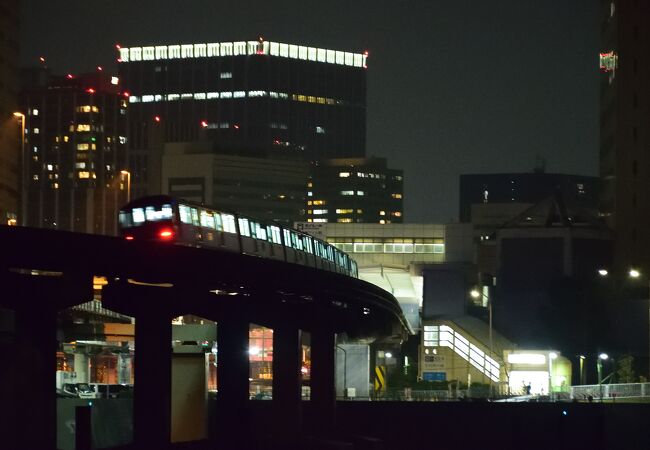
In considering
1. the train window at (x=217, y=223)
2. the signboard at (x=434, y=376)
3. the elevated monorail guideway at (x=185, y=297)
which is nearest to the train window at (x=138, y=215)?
the elevated monorail guideway at (x=185, y=297)

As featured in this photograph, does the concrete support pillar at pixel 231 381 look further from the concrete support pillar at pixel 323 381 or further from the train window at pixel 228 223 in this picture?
the concrete support pillar at pixel 323 381

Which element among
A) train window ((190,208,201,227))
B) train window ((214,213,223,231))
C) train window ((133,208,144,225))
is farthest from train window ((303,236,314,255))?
train window ((133,208,144,225))

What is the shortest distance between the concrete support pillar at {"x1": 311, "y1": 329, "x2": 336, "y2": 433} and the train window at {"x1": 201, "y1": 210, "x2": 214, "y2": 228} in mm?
9169

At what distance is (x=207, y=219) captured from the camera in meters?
60.9

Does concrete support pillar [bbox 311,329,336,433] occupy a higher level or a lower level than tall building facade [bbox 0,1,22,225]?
lower

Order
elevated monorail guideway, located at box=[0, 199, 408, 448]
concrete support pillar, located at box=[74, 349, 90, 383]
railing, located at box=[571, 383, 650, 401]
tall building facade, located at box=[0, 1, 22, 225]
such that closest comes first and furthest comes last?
elevated monorail guideway, located at box=[0, 199, 408, 448], railing, located at box=[571, 383, 650, 401], concrete support pillar, located at box=[74, 349, 90, 383], tall building facade, located at box=[0, 1, 22, 225]

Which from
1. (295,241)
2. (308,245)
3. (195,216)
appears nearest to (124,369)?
(308,245)

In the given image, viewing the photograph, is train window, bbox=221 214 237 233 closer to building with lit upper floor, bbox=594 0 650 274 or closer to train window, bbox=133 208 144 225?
train window, bbox=133 208 144 225

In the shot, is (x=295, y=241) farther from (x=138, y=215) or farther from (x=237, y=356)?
(x=237, y=356)

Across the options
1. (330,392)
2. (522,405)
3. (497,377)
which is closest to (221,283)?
(330,392)

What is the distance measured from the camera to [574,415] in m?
70.8

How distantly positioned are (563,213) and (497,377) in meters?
25.5

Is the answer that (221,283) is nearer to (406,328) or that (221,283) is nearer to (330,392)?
(330,392)

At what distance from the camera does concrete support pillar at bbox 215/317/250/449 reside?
2247 inches
